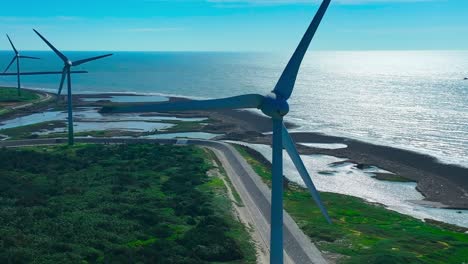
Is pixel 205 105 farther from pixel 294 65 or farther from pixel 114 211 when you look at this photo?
pixel 114 211

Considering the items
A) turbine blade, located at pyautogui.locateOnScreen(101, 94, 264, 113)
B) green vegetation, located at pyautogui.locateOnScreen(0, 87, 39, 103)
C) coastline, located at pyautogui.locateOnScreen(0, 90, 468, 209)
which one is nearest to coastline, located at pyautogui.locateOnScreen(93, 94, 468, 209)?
coastline, located at pyautogui.locateOnScreen(0, 90, 468, 209)

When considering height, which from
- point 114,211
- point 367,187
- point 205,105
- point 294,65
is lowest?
point 367,187

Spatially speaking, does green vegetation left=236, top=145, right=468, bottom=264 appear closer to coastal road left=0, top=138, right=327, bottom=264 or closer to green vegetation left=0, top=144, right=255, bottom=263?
coastal road left=0, top=138, right=327, bottom=264

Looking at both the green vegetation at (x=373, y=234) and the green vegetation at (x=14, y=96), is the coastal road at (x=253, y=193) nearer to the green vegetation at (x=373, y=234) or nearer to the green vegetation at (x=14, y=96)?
the green vegetation at (x=373, y=234)

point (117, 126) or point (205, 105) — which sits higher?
point (205, 105)

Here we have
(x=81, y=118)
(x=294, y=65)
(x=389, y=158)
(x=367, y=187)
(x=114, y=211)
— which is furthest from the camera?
(x=81, y=118)

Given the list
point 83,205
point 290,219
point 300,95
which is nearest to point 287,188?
point 290,219

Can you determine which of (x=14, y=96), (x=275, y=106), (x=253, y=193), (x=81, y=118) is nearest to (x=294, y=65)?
(x=275, y=106)

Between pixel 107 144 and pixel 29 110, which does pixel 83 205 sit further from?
pixel 29 110
